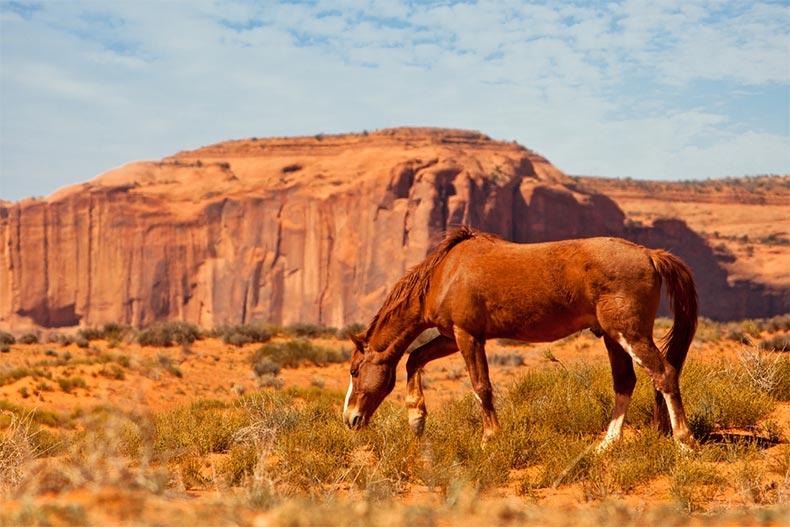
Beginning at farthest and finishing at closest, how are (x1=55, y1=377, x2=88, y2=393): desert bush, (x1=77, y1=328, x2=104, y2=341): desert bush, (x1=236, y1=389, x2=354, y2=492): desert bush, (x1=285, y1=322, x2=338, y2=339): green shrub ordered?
(x1=285, y1=322, x2=338, y2=339): green shrub, (x1=77, y1=328, x2=104, y2=341): desert bush, (x1=55, y1=377, x2=88, y2=393): desert bush, (x1=236, y1=389, x2=354, y2=492): desert bush

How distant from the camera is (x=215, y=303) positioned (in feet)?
194

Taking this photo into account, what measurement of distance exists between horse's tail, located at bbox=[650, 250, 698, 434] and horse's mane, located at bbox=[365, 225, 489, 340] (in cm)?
184

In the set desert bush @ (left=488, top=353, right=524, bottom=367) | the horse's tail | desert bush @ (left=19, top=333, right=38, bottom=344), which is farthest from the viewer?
desert bush @ (left=19, top=333, right=38, bottom=344)

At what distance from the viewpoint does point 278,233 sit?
58156mm

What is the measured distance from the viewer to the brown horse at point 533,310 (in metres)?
6.84

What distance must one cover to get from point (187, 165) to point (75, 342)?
147 ft

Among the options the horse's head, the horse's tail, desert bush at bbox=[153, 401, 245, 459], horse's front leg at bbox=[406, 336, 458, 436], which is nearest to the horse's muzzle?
the horse's head

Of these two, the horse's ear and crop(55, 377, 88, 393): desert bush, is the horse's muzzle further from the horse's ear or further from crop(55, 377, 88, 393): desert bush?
crop(55, 377, 88, 393): desert bush

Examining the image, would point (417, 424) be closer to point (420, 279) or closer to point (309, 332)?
point (420, 279)

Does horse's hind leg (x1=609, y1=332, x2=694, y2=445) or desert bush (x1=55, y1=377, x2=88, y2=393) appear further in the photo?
desert bush (x1=55, y1=377, x2=88, y2=393)

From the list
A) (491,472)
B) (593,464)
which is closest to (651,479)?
(593,464)

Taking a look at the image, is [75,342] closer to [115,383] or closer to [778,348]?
[115,383]

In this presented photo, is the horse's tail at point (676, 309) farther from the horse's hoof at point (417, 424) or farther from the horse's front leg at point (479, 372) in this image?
the horse's hoof at point (417, 424)

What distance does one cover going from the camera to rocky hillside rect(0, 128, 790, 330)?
177 ft
